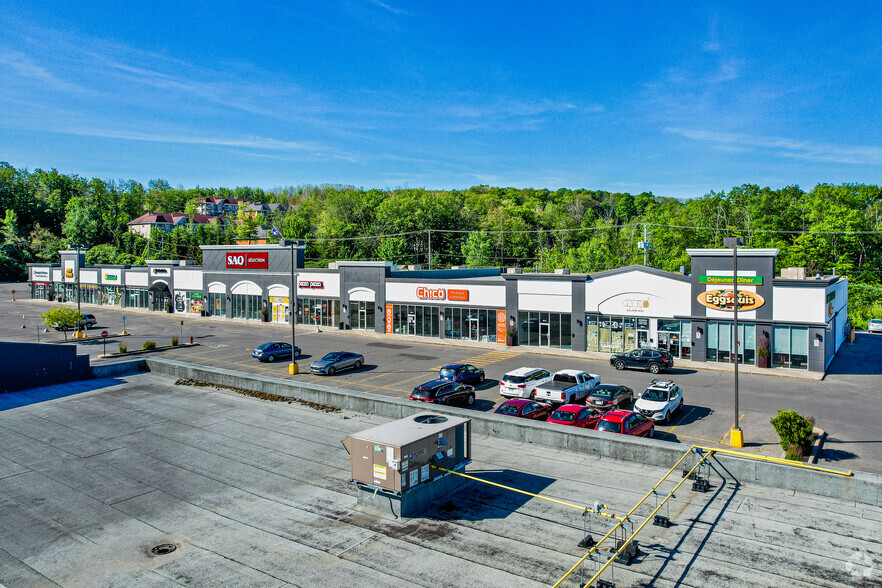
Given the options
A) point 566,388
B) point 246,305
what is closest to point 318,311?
point 246,305

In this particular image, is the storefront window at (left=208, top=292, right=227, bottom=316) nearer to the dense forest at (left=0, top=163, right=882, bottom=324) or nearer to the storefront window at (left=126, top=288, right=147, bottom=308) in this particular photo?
the storefront window at (left=126, top=288, right=147, bottom=308)

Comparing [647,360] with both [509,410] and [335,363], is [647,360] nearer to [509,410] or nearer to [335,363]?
[509,410]

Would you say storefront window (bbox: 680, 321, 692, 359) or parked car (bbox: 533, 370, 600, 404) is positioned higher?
storefront window (bbox: 680, 321, 692, 359)

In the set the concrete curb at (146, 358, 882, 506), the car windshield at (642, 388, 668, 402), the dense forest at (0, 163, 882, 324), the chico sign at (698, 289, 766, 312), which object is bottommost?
the car windshield at (642, 388, 668, 402)

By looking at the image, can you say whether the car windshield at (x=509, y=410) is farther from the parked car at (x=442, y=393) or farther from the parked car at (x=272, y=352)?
the parked car at (x=272, y=352)

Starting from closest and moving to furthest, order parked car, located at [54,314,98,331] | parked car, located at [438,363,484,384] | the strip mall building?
parked car, located at [438,363,484,384], the strip mall building, parked car, located at [54,314,98,331]

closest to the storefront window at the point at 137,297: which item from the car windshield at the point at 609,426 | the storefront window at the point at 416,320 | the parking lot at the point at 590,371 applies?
the parking lot at the point at 590,371

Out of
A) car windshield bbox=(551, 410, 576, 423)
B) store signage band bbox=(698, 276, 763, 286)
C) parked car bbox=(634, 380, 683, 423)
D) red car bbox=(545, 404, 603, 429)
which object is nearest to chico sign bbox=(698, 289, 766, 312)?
store signage band bbox=(698, 276, 763, 286)
